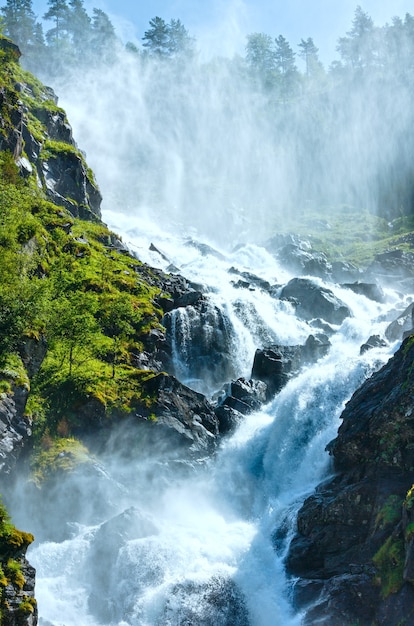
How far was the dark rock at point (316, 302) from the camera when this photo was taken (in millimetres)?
59969

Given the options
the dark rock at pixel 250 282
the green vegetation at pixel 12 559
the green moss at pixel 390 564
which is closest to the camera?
the green vegetation at pixel 12 559

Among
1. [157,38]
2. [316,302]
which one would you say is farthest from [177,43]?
[316,302]

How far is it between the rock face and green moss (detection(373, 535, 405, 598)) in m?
0.03

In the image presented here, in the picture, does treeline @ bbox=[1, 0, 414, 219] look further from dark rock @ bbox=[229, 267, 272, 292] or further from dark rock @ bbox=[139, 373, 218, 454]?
dark rock @ bbox=[139, 373, 218, 454]

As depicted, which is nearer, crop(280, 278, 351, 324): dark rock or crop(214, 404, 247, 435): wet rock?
crop(214, 404, 247, 435): wet rock

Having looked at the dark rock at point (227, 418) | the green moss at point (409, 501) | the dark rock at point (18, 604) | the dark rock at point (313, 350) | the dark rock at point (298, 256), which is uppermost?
the dark rock at point (298, 256)

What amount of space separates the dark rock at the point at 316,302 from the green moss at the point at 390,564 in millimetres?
38993

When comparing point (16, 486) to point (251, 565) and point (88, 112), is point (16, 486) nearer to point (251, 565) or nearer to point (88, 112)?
point (251, 565)

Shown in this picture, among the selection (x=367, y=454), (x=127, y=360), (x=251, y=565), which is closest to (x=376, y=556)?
(x=367, y=454)

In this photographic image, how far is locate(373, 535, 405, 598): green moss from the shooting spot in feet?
66.0

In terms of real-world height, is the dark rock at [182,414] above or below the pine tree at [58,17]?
below

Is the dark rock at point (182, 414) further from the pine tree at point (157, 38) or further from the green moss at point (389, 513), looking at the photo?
the pine tree at point (157, 38)

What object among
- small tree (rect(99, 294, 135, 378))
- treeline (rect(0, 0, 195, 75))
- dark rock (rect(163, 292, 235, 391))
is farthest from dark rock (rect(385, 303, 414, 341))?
treeline (rect(0, 0, 195, 75))

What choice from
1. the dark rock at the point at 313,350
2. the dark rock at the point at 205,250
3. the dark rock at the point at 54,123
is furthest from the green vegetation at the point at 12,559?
the dark rock at the point at 205,250
